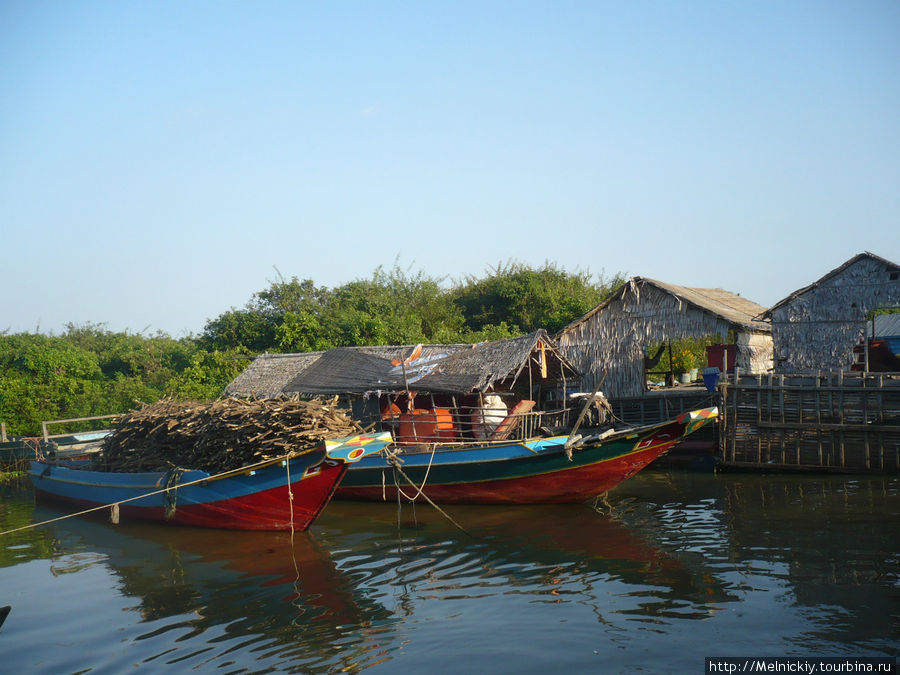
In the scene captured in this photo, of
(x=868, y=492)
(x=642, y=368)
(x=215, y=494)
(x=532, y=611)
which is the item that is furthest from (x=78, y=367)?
(x=868, y=492)

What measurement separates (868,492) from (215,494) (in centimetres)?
1192

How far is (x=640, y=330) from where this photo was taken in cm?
1873

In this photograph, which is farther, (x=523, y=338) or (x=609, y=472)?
(x=523, y=338)

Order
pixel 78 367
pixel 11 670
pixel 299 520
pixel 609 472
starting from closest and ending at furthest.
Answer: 1. pixel 11 670
2. pixel 299 520
3. pixel 609 472
4. pixel 78 367

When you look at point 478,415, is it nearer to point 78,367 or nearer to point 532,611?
point 532,611

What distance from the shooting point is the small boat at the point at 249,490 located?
10578 mm

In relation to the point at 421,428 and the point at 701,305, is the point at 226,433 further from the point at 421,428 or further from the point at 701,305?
the point at 701,305

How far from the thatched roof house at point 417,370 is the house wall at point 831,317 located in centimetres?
558

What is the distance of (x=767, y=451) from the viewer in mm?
15023

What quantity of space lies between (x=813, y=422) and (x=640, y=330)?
5.37 meters

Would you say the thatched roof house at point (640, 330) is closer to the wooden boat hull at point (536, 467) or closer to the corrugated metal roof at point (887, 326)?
the corrugated metal roof at point (887, 326)

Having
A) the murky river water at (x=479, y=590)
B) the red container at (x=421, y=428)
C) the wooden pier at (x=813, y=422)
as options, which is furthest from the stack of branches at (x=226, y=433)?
the wooden pier at (x=813, y=422)

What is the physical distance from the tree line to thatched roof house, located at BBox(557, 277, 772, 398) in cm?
686

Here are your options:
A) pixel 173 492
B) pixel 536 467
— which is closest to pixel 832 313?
pixel 536 467
